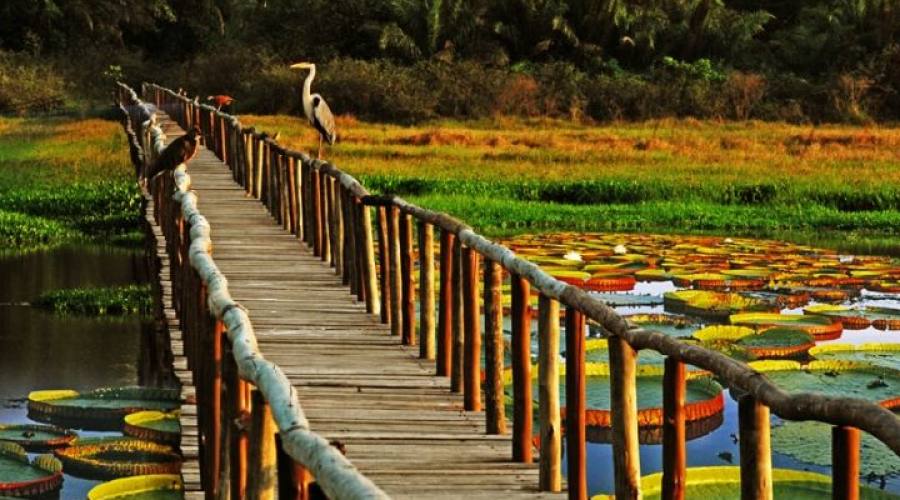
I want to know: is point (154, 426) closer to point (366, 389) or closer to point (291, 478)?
point (366, 389)

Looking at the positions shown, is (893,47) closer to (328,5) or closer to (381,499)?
(328,5)

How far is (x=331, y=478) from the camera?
3.14 m

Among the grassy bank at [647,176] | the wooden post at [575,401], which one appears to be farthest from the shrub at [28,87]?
the wooden post at [575,401]

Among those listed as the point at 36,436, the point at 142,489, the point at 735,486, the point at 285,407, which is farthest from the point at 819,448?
the point at 285,407

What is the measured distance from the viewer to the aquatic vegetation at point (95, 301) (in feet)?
51.2

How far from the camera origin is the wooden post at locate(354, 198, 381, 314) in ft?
32.4

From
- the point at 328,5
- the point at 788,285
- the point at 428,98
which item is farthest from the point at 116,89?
the point at 788,285

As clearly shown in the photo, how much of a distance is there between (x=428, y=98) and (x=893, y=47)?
9.47 metres

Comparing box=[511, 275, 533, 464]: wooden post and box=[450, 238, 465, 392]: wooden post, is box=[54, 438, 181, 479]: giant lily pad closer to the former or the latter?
box=[450, 238, 465, 392]: wooden post

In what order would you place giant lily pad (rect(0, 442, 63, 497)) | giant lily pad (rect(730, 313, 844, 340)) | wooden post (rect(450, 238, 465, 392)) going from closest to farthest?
1. wooden post (rect(450, 238, 465, 392))
2. giant lily pad (rect(0, 442, 63, 497))
3. giant lily pad (rect(730, 313, 844, 340))

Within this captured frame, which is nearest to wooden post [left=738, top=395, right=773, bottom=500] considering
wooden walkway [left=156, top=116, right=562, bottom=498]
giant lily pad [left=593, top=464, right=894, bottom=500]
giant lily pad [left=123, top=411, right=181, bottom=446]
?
wooden walkway [left=156, top=116, right=562, bottom=498]

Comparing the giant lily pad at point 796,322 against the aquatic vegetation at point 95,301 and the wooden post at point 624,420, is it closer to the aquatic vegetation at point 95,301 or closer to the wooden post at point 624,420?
the aquatic vegetation at point 95,301

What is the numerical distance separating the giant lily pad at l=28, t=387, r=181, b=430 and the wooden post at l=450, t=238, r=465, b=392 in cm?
344

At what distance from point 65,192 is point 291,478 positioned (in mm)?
20210
